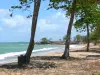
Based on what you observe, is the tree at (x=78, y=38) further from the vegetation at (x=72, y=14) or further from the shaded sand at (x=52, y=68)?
the shaded sand at (x=52, y=68)

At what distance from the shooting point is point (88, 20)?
1665 inches

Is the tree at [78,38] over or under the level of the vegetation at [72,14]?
under

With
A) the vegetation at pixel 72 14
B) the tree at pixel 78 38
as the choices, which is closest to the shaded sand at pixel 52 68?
the vegetation at pixel 72 14

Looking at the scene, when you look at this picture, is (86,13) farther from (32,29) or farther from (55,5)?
(32,29)

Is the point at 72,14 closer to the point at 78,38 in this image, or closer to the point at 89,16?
the point at 89,16

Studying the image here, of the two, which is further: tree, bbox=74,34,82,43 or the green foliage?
tree, bbox=74,34,82,43

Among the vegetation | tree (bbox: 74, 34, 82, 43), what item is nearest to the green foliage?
the vegetation

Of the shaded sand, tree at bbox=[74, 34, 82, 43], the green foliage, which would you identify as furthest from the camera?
tree at bbox=[74, 34, 82, 43]

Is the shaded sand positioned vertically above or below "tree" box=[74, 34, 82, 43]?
above

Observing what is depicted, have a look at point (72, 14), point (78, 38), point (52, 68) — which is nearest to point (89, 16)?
point (72, 14)

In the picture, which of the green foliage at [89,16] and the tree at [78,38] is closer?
the green foliage at [89,16]

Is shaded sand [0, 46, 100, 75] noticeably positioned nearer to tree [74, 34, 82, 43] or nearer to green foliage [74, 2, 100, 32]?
green foliage [74, 2, 100, 32]

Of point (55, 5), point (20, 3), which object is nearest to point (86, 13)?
point (55, 5)

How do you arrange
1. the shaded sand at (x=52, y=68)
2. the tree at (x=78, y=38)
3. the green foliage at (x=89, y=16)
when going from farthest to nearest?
1. the tree at (x=78, y=38)
2. the green foliage at (x=89, y=16)
3. the shaded sand at (x=52, y=68)
